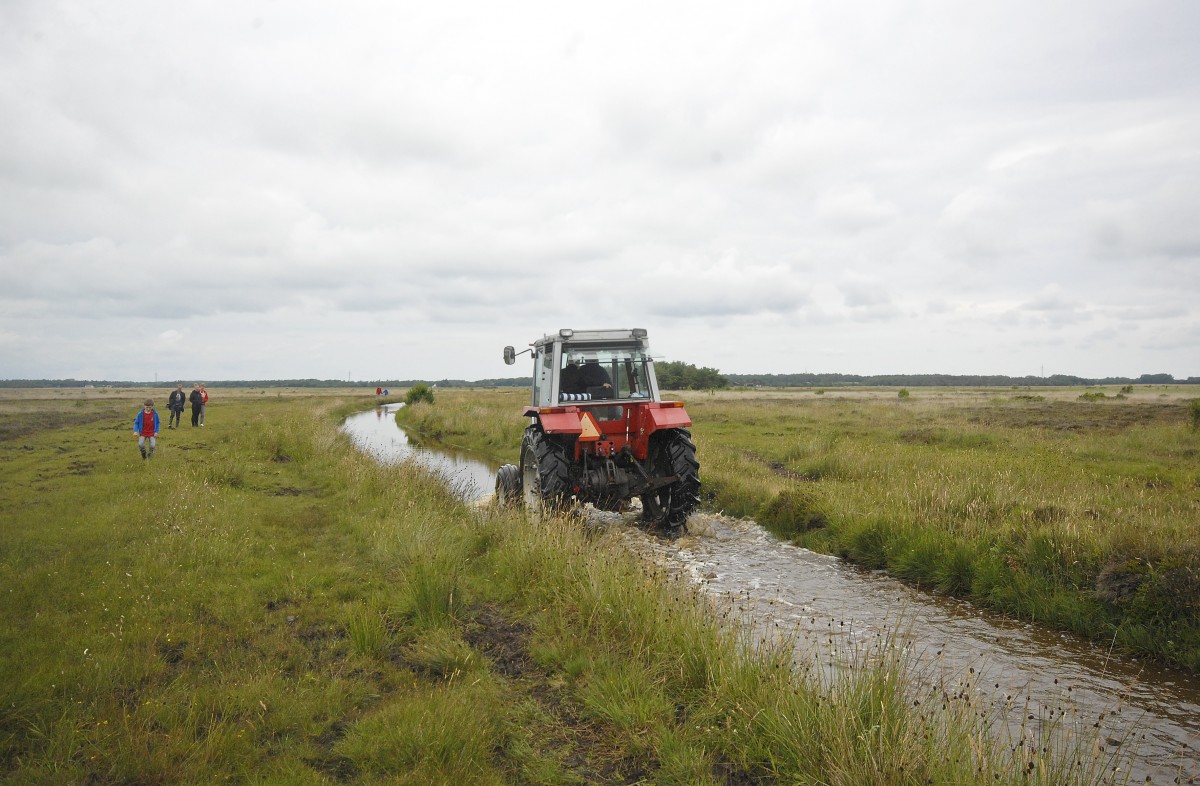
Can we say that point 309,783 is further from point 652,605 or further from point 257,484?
point 257,484

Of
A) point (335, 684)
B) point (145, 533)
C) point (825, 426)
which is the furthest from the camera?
point (825, 426)

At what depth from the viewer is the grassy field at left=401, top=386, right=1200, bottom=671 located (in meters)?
6.04

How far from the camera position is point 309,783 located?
3.54 metres

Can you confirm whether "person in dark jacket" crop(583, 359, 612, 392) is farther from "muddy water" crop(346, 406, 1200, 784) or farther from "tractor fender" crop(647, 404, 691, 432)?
"muddy water" crop(346, 406, 1200, 784)

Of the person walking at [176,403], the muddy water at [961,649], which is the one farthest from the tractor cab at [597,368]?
the person walking at [176,403]

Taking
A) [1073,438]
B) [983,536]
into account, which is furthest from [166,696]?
[1073,438]

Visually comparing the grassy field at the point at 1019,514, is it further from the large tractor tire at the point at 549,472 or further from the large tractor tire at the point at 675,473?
the large tractor tire at the point at 549,472

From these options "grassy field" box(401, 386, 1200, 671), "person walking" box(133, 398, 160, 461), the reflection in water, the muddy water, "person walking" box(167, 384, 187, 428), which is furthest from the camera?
"person walking" box(167, 384, 187, 428)

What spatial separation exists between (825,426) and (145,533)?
856 inches

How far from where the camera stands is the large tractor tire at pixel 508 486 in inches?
422

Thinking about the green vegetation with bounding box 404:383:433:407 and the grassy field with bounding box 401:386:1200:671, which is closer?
the grassy field with bounding box 401:386:1200:671

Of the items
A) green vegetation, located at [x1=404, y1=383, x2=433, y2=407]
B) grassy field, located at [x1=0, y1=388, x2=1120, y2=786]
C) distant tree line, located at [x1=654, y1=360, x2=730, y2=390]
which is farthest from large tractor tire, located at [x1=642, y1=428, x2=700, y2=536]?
distant tree line, located at [x1=654, y1=360, x2=730, y2=390]

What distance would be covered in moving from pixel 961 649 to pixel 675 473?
Answer: 4134 millimetres

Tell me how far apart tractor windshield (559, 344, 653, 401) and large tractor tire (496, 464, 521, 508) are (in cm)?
203
